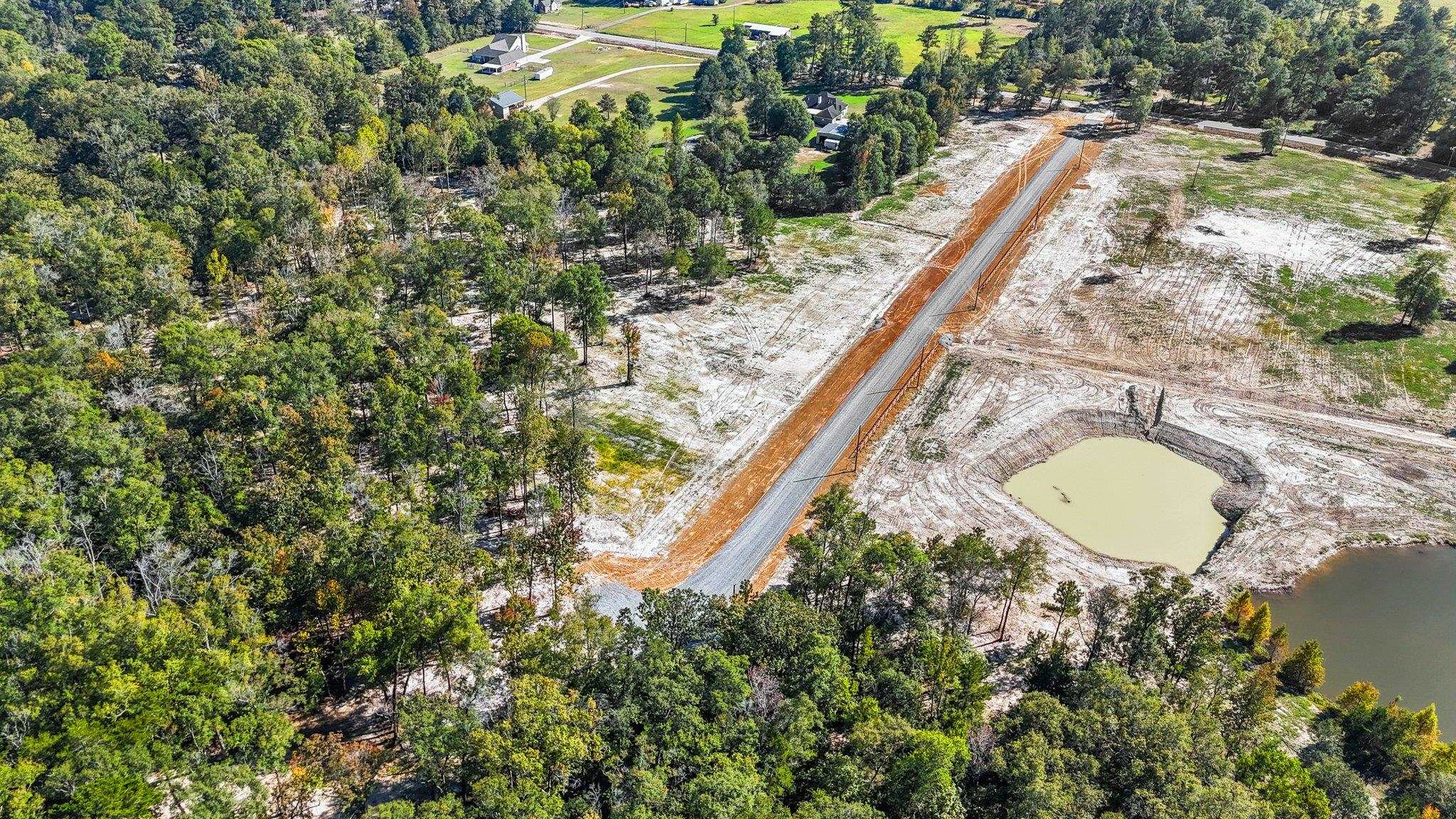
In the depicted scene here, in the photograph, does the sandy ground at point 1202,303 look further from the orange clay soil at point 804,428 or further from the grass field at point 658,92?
the grass field at point 658,92

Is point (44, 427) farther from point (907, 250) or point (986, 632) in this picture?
point (907, 250)

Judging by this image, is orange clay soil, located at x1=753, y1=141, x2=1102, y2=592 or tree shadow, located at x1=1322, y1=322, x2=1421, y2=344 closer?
orange clay soil, located at x1=753, y1=141, x2=1102, y2=592

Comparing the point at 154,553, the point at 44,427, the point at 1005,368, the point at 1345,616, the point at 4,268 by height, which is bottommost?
the point at 1345,616

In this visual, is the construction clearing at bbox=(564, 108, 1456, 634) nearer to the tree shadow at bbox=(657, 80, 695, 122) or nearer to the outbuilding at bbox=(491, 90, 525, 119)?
the tree shadow at bbox=(657, 80, 695, 122)

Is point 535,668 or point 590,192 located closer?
point 535,668

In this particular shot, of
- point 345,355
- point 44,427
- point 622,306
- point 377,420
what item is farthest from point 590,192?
point 44,427

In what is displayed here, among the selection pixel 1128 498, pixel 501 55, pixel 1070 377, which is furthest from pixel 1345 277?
pixel 501 55

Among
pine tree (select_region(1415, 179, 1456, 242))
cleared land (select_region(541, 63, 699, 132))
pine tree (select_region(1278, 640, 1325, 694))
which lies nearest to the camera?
pine tree (select_region(1278, 640, 1325, 694))

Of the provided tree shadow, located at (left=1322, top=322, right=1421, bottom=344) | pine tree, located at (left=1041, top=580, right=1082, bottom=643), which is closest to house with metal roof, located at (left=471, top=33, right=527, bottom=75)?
tree shadow, located at (left=1322, top=322, right=1421, bottom=344)
